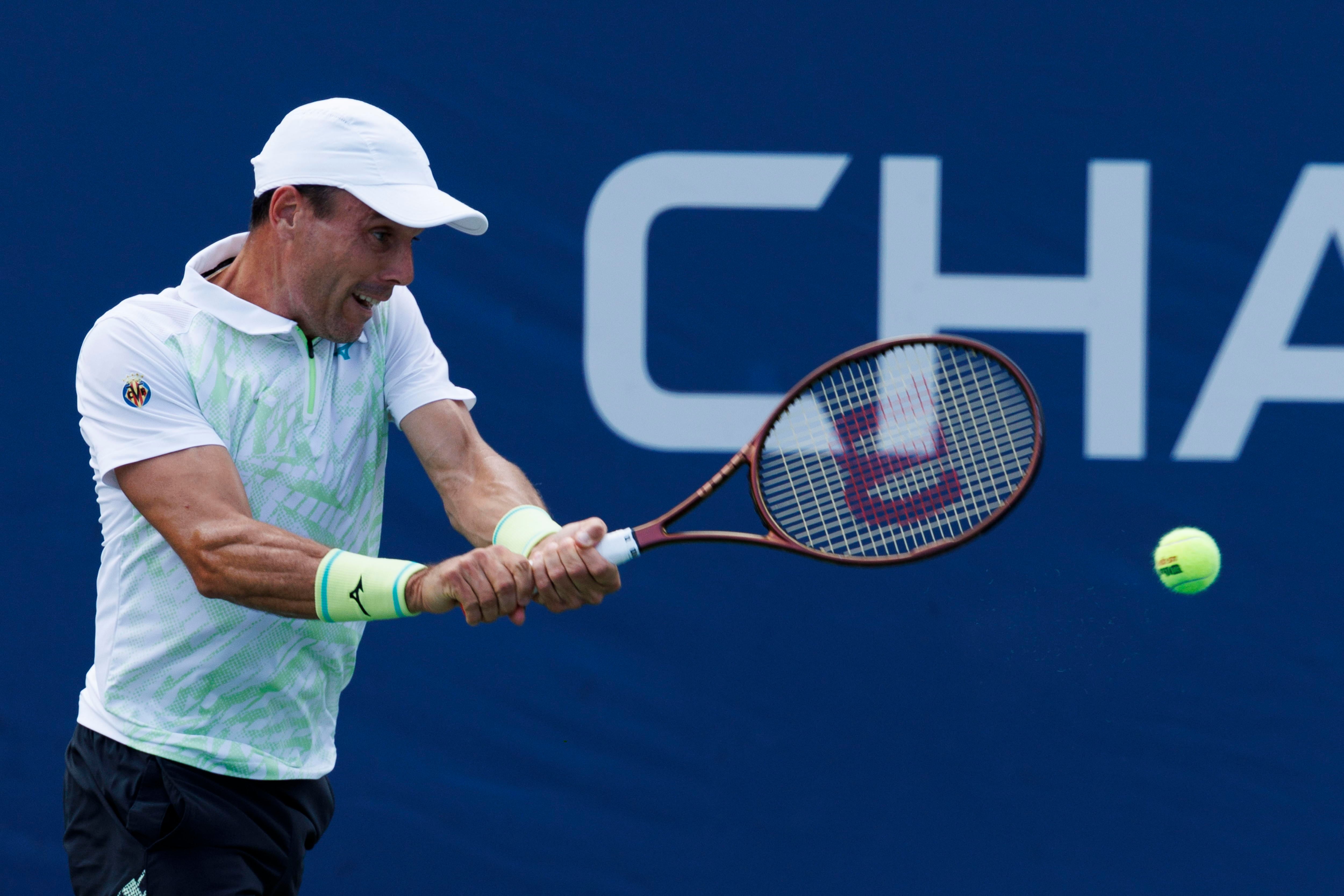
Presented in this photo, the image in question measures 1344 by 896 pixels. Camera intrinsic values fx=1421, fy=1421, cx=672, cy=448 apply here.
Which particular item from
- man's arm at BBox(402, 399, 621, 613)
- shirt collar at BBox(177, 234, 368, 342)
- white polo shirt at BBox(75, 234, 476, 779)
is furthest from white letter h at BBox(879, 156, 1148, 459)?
shirt collar at BBox(177, 234, 368, 342)

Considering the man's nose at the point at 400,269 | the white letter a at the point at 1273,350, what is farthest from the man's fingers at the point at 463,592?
the white letter a at the point at 1273,350

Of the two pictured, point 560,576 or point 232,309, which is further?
point 232,309

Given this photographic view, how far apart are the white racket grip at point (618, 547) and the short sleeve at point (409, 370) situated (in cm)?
47

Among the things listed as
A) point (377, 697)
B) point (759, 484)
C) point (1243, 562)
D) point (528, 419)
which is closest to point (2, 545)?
point (377, 697)

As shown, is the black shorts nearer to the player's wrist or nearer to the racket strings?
the player's wrist

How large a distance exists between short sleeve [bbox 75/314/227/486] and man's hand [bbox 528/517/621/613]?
507 millimetres

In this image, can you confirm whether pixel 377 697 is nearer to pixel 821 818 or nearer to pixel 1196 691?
pixel 821 818

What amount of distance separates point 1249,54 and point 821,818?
6.65 ft

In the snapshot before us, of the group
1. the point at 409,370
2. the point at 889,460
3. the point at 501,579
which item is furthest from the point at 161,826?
the point at 889,460

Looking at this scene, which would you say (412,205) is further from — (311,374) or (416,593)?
(416,593)

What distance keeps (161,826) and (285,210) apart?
0.94 metres

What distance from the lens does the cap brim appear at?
2.06 metres

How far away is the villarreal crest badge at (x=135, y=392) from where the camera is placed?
6.59 feet

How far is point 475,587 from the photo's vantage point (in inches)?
74.5
